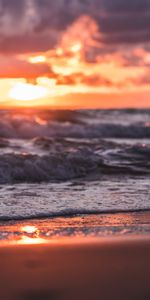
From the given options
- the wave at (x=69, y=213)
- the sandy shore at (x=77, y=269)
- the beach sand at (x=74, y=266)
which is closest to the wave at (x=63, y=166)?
the wave at (x=69, y=213)

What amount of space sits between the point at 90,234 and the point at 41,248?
2.55 feet

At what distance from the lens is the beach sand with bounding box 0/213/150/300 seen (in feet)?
14.7

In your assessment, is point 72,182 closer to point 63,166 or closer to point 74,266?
point 63,166

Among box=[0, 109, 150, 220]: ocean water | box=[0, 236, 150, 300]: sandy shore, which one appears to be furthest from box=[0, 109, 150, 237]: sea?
box=[0, 236, 150, 300]: sandy shore

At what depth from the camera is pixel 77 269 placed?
5023 millimetres

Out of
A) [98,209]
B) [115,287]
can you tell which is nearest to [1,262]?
[115,287]

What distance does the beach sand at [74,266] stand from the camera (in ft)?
14.7

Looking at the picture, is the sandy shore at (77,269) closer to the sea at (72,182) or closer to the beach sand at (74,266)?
the beach sand at (74,266)

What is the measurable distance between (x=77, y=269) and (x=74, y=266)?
9 cm

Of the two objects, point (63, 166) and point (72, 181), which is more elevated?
point (63, 166)

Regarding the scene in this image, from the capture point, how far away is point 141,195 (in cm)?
866

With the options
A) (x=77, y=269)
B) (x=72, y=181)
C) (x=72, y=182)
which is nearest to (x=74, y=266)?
(x=77, y=269)

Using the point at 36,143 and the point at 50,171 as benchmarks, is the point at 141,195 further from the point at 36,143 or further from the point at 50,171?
the point at 36,143

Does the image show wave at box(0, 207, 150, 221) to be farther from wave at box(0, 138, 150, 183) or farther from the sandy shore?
wave at box(0, 138, 150, 183)
